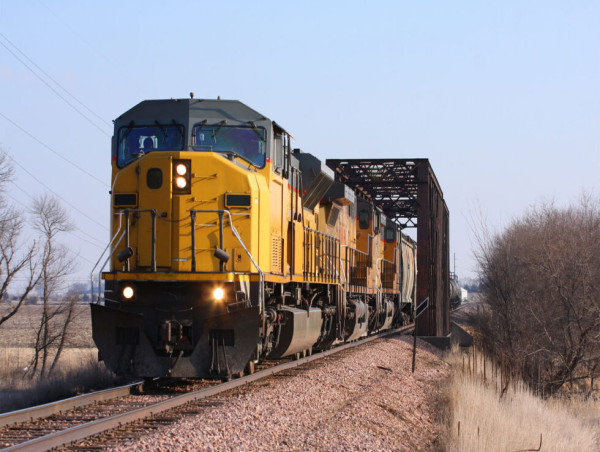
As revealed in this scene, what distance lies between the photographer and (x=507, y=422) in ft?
33.5

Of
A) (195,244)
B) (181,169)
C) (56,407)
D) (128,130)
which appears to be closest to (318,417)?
(56,407)

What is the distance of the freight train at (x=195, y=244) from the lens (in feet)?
31.7

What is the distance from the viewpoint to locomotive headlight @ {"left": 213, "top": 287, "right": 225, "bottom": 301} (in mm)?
9680

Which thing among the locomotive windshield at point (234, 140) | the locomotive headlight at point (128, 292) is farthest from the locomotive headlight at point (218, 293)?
the locomotive windshield at point (234, 140)

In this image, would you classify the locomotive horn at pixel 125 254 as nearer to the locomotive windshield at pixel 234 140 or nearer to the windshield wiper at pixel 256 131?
the locomotive windshield at pixel 234 140

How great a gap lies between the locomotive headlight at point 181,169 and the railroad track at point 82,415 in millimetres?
3005

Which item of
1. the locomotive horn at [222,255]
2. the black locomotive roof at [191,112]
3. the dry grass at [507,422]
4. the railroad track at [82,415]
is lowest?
the dry grass at [507,422]

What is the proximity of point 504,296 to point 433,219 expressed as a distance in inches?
205

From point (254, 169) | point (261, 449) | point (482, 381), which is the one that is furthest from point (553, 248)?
point (261, 449)

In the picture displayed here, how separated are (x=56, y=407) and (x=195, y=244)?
2.97 m

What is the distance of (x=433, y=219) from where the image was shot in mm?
26406

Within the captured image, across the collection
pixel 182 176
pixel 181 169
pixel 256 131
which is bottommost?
pixel 182 176

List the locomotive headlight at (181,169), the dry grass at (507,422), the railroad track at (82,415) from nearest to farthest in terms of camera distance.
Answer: the railroad track at (82,415) → the dry grass at (507,422) → the locomotive headlight at (181,169)

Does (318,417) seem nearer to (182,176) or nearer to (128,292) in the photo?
(128,292)
